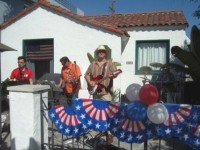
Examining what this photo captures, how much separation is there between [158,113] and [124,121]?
0.64 metres

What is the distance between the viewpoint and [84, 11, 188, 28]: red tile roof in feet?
36.6

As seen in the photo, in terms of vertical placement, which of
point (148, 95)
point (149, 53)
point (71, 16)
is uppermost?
point (71, 16)

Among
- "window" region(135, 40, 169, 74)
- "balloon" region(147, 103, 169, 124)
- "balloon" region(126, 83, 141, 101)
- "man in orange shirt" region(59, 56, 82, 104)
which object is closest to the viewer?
"balloon" region(147, 103, 169, 124)

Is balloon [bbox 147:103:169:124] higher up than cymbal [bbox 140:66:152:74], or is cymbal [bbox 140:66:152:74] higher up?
cymbal [bbox 140:66:152:74]

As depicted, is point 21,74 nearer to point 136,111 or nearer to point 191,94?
point 136,111

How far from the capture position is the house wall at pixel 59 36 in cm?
1050

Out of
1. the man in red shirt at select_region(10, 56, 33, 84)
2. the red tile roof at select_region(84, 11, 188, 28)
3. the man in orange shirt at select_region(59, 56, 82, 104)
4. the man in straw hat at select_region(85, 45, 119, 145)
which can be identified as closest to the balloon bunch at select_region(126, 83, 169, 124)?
the man in straw hat at select_region(85, 45, 119, 145)

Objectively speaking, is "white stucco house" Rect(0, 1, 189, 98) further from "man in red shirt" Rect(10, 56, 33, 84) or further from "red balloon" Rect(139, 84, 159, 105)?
"red balloon" Rect(139, 84, 159, 105)

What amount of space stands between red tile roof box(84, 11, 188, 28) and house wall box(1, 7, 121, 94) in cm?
106

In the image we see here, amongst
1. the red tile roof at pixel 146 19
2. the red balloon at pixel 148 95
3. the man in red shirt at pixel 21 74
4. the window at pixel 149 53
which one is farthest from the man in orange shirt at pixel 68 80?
the window at pixel 149 53

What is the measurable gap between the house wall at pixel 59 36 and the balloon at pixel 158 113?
6.80 metres

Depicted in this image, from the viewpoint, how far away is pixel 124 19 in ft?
41.9

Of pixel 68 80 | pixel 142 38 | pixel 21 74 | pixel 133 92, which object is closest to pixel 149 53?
pixel 142 38

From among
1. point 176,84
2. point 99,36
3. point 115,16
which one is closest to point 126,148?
point 176,84
